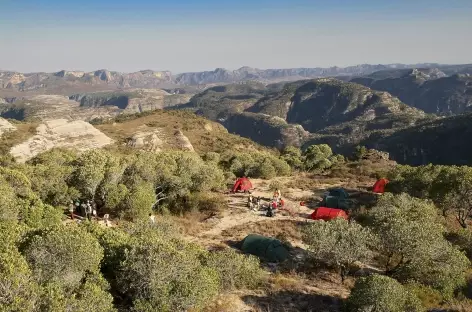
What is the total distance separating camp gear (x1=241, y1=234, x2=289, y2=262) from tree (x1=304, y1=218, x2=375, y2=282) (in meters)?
3.11

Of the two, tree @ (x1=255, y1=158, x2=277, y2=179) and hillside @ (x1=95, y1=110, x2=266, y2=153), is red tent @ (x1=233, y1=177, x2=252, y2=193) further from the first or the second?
hillside @ (x1=95, y1=110, x2=266, y2=153)

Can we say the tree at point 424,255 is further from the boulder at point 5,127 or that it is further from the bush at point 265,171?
the boulder at point 5,127

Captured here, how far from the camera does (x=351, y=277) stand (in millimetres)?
21109

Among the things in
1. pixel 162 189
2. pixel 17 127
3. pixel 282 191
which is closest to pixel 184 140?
pixel 17 127

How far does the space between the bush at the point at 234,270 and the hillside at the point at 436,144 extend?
187m

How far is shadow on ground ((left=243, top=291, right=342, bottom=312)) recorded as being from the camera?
54.9 feet

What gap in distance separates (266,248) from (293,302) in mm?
6057

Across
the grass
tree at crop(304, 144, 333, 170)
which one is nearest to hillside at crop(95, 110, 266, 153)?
tree at crop(304, 144, 333, 170)

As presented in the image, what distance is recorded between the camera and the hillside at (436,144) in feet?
591

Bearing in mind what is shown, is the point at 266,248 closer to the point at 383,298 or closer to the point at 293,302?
the point at 293,302

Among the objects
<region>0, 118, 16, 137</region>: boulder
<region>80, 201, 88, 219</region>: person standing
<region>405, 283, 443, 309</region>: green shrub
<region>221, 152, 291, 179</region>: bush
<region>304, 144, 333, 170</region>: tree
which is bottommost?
<region>304, 144, 333, 170</region>: tree

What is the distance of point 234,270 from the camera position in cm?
1742

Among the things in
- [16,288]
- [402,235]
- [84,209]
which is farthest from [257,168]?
[16,288]

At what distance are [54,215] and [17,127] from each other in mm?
69458
